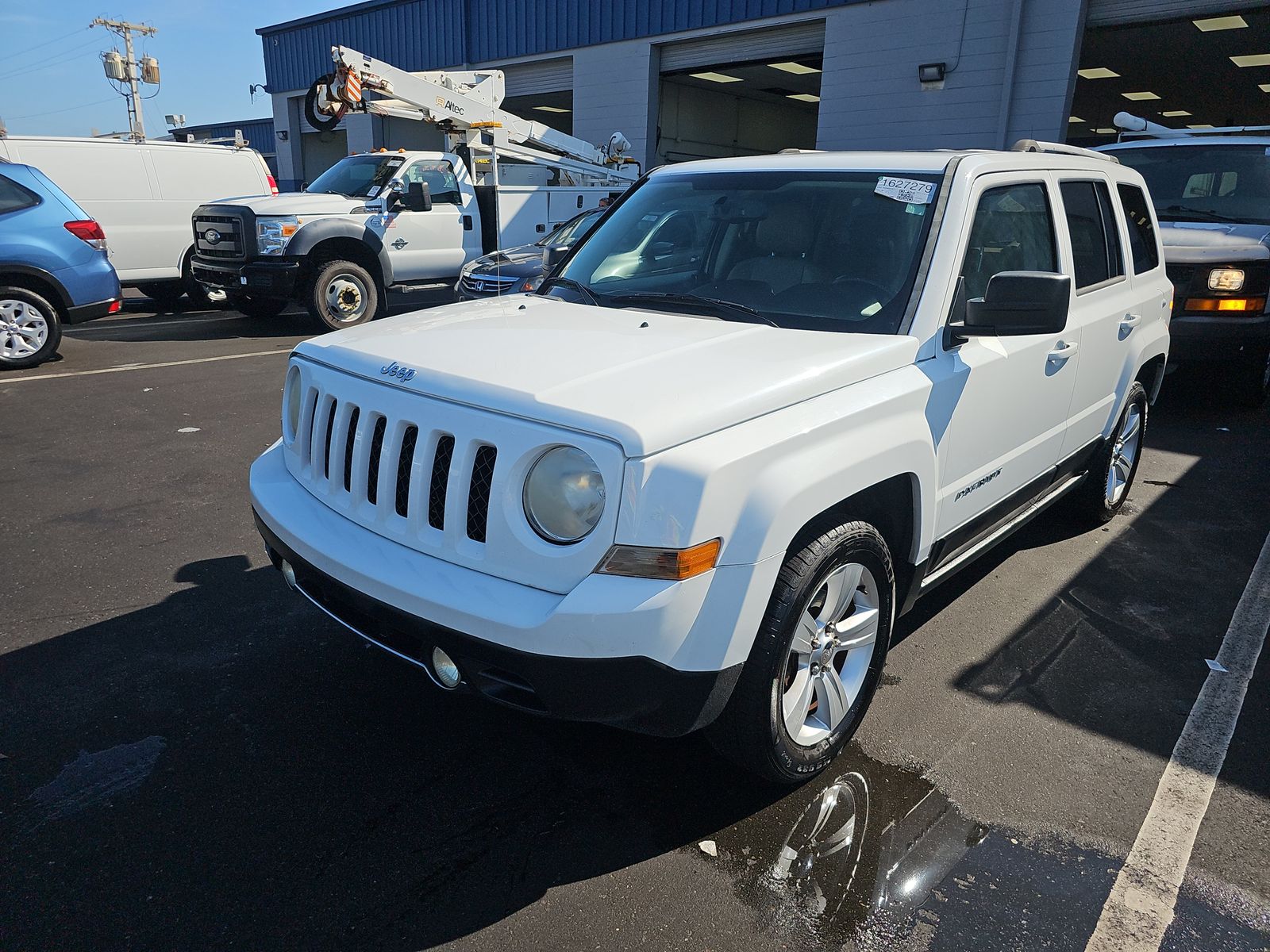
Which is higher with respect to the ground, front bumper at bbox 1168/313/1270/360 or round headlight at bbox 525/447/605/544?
round headlight at bbox 525/447/605/544

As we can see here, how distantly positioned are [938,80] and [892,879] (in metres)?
14.3

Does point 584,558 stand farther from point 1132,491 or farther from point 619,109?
point 619,109

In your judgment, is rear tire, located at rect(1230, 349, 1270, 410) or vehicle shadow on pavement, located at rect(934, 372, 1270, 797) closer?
vehicle shadow on pavement, located at rect(934, 372, 1270, 797)

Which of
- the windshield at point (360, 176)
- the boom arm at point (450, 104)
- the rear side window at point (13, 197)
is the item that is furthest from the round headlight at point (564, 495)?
the boom arm at point (450, 104)

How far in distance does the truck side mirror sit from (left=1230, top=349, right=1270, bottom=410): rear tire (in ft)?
29.6

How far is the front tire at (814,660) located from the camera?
238 cm

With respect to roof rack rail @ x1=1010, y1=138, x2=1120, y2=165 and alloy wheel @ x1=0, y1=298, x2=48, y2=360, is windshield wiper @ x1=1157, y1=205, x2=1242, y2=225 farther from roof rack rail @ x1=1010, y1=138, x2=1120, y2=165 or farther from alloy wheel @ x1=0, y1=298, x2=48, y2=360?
alloy wheel @ x1=0, y1=298, x2=48, y2=360

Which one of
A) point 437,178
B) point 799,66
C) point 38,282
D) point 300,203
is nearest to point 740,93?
point 799,66

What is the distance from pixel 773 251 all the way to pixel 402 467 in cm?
162

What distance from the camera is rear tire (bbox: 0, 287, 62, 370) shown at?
8625 mm

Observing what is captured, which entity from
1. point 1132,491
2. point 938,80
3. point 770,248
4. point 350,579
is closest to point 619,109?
point 938,80

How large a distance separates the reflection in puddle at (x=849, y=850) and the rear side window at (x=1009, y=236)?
1.72m

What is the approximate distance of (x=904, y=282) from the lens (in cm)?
302

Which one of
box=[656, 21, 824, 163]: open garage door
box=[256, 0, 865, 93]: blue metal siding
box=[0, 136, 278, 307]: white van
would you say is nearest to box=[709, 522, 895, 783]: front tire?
box=[0, 136, 278, 307]: white van
